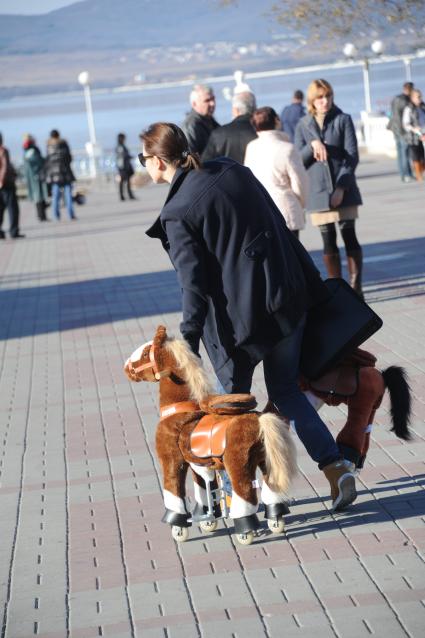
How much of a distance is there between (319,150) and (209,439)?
5.05 m

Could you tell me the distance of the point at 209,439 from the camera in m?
5.12

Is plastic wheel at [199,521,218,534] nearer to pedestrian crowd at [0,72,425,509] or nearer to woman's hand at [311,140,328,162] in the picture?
pedestrian crowd at [0,72,425,509]

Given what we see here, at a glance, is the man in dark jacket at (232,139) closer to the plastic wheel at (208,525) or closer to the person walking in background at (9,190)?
the plastic wheel at (208,525)

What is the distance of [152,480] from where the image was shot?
6.46 meters

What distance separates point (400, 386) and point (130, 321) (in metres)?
6.23

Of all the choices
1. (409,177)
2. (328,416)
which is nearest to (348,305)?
(328,416)

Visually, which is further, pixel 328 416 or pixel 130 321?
pixel 130 321

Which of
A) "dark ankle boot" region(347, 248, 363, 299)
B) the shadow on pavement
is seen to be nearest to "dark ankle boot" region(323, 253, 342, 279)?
"dark ankle boot" region(347, 248, 363, 299)

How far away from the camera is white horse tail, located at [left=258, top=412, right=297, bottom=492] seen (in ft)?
16.5

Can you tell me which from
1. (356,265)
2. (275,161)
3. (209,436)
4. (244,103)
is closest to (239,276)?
(209,436)

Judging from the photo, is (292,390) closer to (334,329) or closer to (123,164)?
(334,329)

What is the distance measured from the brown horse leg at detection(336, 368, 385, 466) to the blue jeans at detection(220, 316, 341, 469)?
0.17 metres

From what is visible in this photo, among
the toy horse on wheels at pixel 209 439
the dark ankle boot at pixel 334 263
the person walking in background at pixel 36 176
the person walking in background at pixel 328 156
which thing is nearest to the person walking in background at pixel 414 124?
the person walking in background at pixel 36 176

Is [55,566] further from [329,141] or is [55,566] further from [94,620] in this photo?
[329,141]
